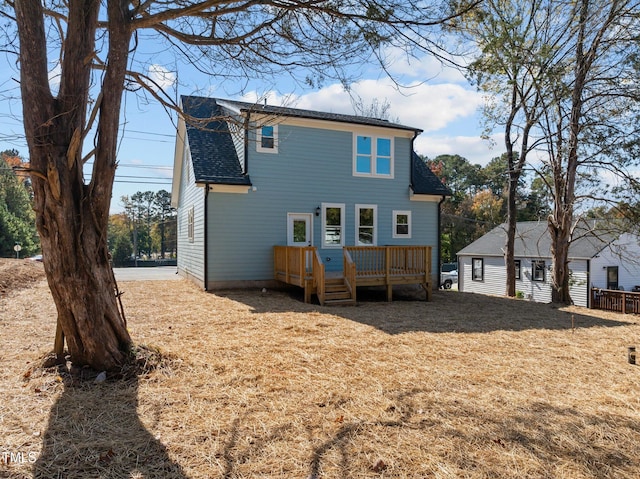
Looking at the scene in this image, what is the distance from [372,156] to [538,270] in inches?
562

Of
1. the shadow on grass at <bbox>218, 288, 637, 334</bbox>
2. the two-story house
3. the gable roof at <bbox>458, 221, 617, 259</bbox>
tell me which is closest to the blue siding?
the two-story house

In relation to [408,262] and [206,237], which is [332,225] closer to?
[408,262]

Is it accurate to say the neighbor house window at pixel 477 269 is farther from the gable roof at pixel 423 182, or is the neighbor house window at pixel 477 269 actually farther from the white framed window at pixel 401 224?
the white framed window at pixel 401 224

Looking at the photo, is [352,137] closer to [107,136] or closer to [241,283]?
[241,283]

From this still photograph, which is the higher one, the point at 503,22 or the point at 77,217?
the point at 503,22

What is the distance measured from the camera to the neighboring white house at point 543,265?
66.8 ft

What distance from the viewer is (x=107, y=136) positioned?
14.0ft

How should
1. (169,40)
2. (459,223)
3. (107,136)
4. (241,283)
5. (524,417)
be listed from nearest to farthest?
(524,417) → (107,136) → (169,40) → (241,283) → (459,223)

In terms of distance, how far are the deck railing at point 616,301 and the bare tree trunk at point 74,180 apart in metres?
17.9

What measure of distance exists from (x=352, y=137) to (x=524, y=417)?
11.2 metres

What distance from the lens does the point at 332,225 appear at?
13.3m

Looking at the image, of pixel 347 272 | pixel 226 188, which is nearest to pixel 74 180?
pixel 347 272

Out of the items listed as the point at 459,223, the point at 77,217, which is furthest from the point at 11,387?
the point at 459,223

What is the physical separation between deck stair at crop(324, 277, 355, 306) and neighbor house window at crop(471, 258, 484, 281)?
17342mm
